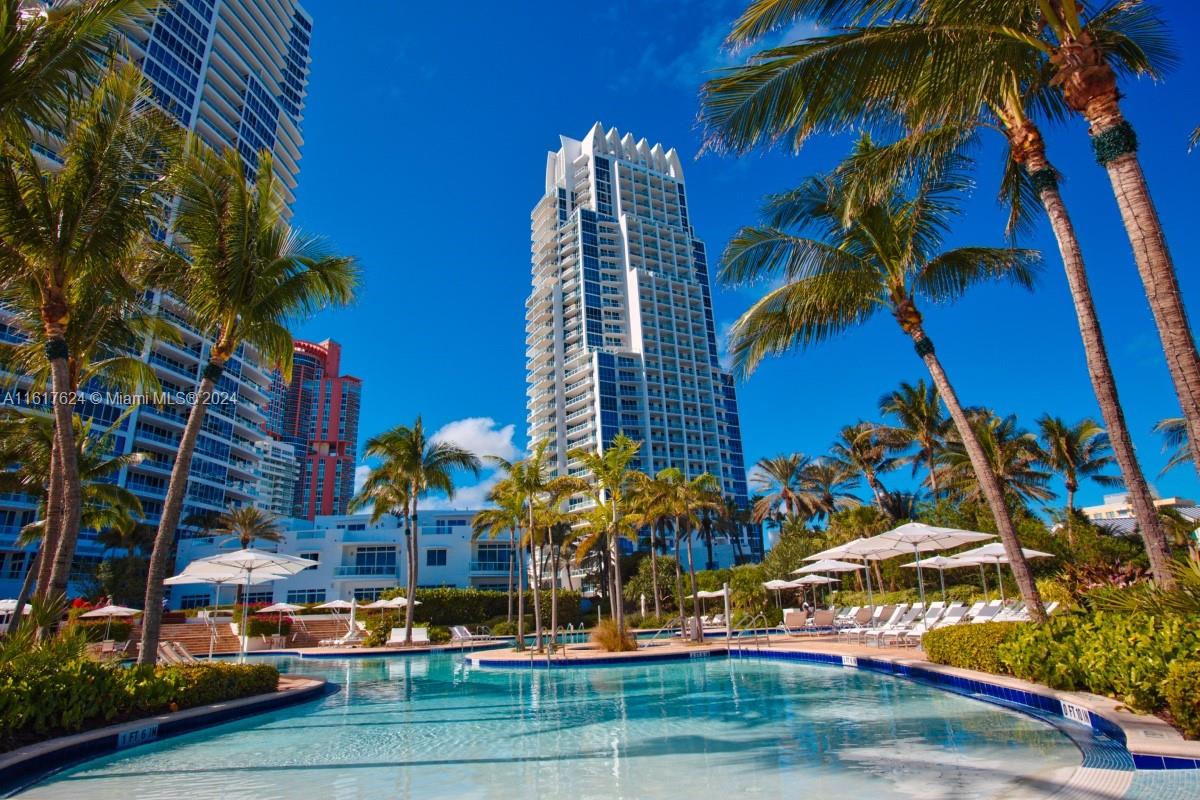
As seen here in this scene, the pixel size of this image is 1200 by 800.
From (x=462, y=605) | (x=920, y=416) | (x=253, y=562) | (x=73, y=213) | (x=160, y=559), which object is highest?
(x=920, y=416)

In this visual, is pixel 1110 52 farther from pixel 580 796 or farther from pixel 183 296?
pixel 183 296

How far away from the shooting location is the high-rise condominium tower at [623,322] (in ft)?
294

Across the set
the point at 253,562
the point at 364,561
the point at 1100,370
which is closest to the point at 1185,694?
the point at 1100,370

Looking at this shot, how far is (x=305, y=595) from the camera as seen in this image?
5028 cm

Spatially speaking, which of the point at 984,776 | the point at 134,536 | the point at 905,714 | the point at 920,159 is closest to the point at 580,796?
the point at 984,776

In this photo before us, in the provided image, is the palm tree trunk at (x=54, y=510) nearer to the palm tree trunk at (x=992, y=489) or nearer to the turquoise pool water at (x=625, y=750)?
the turquoise pool water at (x=625, y=750)

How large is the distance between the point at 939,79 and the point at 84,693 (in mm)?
12121

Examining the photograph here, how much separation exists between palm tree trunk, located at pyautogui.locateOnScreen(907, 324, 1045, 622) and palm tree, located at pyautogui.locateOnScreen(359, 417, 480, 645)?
22.6 m

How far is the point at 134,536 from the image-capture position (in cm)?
4856

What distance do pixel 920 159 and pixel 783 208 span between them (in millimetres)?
3664

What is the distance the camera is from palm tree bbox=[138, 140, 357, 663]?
11555mm

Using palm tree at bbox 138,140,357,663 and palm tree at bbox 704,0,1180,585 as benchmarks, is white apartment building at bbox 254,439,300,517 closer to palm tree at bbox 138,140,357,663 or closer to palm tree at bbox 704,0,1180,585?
palm tree at bbox 138,140,357,663

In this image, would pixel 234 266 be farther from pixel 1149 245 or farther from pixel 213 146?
pixel 213 146

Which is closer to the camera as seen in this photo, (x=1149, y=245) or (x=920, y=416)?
(x=1149, y=245)
